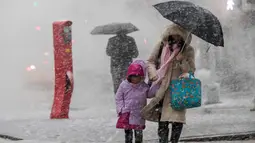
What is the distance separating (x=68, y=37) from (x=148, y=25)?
20714 mm

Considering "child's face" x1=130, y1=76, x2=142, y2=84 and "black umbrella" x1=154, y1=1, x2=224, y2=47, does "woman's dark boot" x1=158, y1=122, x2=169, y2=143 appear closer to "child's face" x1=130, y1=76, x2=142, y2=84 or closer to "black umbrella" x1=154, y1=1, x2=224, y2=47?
"child's face" x1=130, y1=76, x2=142, y2=84

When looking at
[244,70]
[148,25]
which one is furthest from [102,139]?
[148,25]

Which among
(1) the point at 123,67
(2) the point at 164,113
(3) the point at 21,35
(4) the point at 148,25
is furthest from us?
(4) the point at 148,25

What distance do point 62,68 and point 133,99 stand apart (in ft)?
17.0

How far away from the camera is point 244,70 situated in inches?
1000

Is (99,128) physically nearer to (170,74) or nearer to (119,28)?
(119,28)

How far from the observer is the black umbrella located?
5.78 metres

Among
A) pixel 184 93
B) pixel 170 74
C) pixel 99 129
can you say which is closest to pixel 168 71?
pixel 170 74

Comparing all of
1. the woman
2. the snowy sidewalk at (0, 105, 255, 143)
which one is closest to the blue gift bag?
the woman

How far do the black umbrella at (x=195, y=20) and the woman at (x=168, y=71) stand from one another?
151mm

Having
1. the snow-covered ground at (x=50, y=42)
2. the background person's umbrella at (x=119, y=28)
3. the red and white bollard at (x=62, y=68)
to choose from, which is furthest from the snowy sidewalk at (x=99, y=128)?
the snow-covered ground at (x=50, y=42)

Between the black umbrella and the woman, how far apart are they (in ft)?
0.50

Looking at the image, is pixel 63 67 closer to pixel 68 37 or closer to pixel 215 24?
pixel 68 37

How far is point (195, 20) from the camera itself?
5.80m
